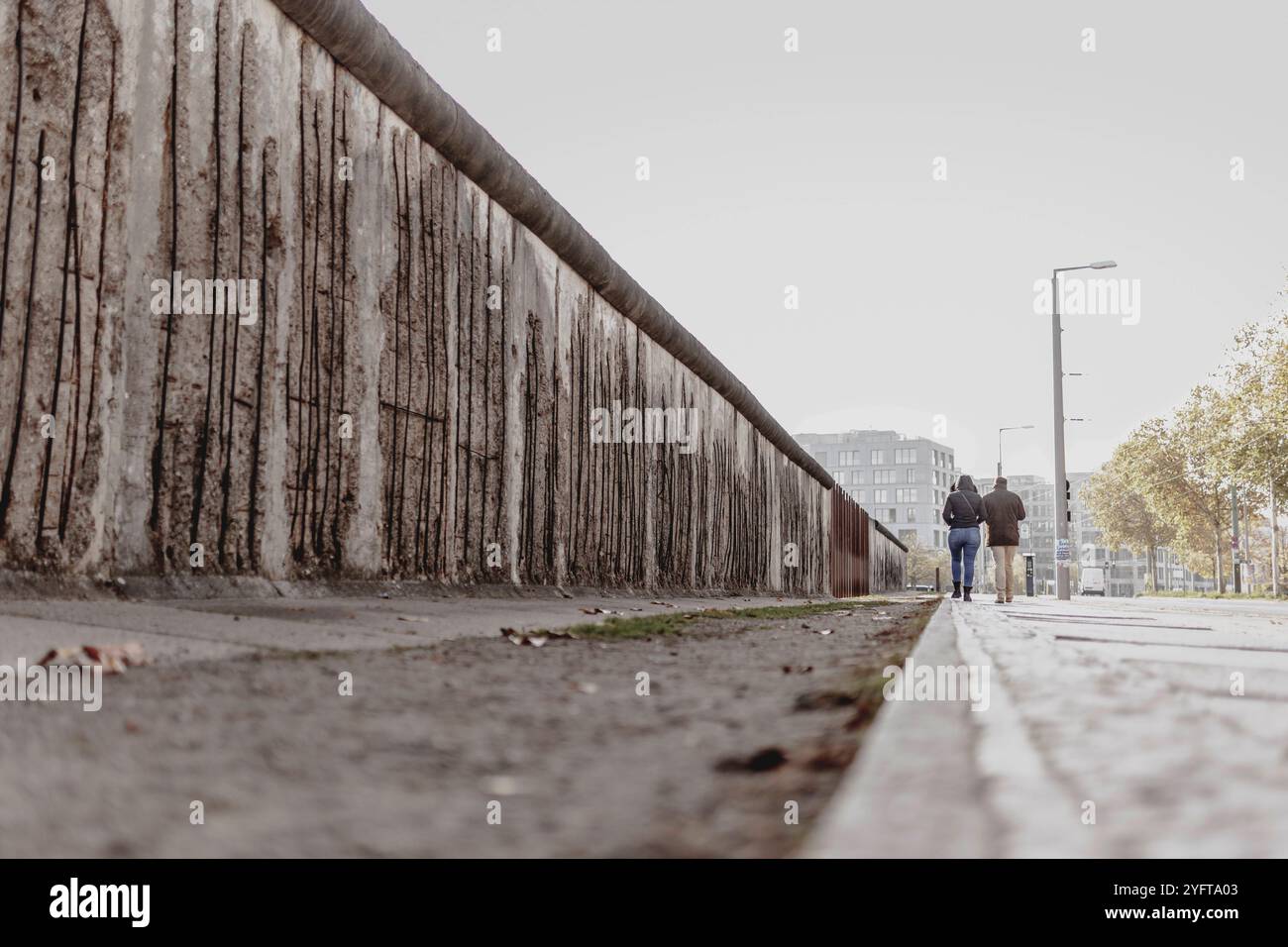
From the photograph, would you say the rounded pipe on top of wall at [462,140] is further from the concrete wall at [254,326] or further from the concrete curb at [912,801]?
the concrete curb at [912,801]

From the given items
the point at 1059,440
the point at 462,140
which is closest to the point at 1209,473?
the point at 1059,440

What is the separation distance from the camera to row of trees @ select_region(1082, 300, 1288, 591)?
26625 millimetres

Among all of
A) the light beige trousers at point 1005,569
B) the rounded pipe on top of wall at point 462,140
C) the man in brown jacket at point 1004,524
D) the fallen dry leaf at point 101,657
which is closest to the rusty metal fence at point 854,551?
the light beige trousers at point 1005,569

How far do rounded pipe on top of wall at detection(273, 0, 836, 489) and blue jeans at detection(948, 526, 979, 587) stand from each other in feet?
25.4

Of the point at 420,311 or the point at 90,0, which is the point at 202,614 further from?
the point at 420,311

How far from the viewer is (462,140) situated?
4.25m

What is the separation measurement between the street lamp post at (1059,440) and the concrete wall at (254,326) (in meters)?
16.3

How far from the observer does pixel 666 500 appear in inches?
282

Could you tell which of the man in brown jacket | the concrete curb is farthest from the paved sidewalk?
the man in brown jacket

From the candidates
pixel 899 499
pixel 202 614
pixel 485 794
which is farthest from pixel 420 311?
pixel 899 499

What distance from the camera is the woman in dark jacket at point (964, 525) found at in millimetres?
13258

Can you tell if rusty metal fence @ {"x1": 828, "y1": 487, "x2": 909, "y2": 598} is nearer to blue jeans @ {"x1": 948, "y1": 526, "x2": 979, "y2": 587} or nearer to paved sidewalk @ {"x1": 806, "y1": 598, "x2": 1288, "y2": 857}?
blue jeans @ {"x1": 948, "y1": 526, "x2": 979, "y2": 587}

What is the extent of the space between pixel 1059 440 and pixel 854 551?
481cm
